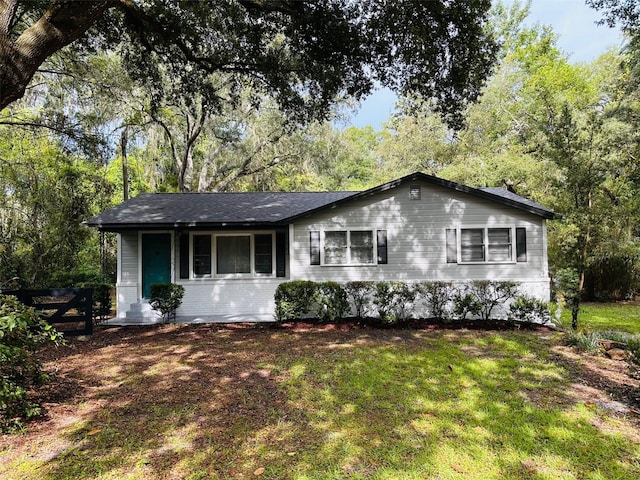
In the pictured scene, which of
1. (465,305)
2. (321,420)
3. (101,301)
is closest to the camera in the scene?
(321,420)

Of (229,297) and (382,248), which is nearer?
(382,248)

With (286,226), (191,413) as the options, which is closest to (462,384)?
(191,413)

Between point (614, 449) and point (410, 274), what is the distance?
628 centimetres

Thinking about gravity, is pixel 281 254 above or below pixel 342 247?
below

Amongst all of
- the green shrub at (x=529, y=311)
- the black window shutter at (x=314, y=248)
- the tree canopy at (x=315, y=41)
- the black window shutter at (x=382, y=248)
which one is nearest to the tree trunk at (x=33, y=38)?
the tree canopy at (x=315, y=41)

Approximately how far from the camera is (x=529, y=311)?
27.1 ft

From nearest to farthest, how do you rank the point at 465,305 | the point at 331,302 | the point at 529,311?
1. the point at 529,311
2. the point at 465,305
3. the point at 331,302

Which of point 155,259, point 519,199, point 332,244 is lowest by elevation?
point 155,259

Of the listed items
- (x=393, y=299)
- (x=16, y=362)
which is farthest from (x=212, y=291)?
(x=16, y=362)

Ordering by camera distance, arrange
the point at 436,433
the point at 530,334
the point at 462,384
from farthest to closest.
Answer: the point at 530,334
the point at 462,384
the point at 436,433

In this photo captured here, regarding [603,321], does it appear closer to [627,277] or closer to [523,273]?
[523,273]

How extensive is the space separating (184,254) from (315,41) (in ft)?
21.6

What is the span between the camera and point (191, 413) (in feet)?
12.7

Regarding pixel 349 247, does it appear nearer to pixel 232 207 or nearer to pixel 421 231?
pixel 421 231
